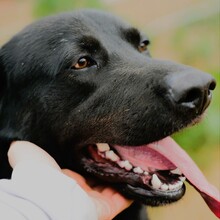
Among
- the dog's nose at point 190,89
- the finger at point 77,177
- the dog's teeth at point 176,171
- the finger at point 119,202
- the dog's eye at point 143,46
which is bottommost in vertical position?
the finger at point 119,202

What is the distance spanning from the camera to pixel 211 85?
8.28 feet

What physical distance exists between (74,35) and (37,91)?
33 centimetres

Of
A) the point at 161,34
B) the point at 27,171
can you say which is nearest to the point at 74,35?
the point at 27,171

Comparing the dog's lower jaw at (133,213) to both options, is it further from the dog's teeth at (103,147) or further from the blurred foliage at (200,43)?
the blurred foliage at (200,43)

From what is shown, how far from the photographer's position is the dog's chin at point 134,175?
264 centimetres

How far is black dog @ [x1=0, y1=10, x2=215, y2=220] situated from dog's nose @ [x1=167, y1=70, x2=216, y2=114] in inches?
0.5

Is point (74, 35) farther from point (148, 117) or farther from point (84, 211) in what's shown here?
point (84, 211)

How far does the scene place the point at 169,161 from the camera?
277cm

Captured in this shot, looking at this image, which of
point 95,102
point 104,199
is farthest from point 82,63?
point 104,199

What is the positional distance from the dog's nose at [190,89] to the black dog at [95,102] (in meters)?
0.01

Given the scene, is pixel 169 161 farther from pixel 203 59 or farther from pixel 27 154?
pixel 203 59

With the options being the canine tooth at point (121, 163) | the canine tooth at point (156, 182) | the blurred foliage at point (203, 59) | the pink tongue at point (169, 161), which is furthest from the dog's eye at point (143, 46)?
the blurred foliage at point (203, 59)

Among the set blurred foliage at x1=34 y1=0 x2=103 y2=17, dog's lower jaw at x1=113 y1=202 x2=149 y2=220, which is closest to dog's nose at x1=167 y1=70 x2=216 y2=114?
dog's lower jaw at x1=113 y1=202 x2=149 y2=220

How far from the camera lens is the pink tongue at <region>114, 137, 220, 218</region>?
2.65 meters
